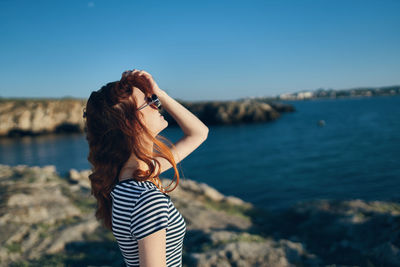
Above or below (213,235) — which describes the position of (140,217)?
above

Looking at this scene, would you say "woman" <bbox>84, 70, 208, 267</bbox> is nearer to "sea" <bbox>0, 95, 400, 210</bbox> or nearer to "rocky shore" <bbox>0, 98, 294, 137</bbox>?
"sea" <bbox>0, 95, 400, 210</bbox>

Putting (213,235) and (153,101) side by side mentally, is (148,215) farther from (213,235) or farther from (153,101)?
(213,235)

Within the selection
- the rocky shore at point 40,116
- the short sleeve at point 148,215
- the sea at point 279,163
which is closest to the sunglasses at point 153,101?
the short sleeve at point 148,215

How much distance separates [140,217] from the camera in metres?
1.45

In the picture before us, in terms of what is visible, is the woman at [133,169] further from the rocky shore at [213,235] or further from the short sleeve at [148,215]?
the rocky shore at [213,235]

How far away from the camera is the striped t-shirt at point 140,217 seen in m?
1.43

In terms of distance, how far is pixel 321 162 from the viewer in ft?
85.0

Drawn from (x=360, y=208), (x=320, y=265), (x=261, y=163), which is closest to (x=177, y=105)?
(x=320, y=265)

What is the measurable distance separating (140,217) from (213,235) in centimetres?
485

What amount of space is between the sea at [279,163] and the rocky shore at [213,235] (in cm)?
283

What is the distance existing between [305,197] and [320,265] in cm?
1178

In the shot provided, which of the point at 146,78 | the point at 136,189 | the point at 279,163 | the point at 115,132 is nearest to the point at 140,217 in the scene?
the point at 136,189

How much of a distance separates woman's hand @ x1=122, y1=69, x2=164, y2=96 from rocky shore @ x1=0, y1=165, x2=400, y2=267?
3.61 meters

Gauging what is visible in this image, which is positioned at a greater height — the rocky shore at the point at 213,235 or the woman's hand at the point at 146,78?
the woman's hand at the point at 146,78
